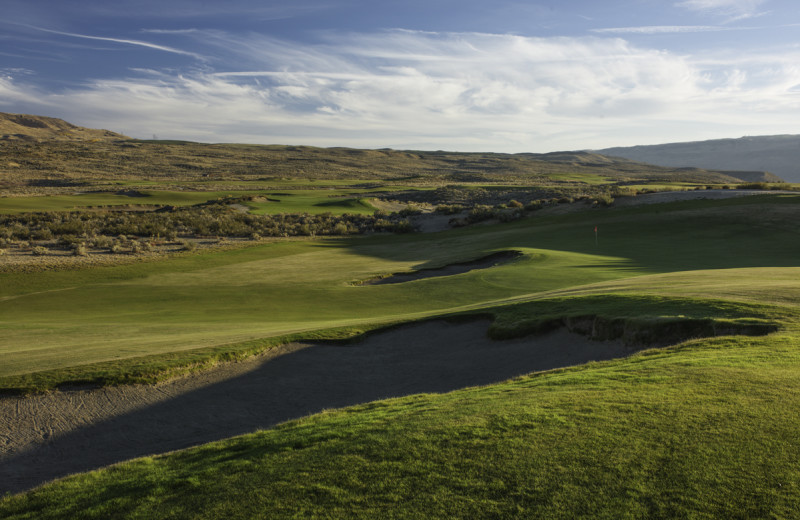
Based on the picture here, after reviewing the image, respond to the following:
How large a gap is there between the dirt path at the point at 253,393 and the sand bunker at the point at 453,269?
1213 centimetres

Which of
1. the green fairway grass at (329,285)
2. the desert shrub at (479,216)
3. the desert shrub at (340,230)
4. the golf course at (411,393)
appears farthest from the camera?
the desert shrub at (479,216)

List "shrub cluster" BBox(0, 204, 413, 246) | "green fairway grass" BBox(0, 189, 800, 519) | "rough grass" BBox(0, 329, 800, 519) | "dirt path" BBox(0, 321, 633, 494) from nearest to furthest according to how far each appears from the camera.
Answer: "rough grass" BBox(0, 329, 800, 519) < "green fairway grass" BBox(0, 189, 800, 519) < "dirt path" BBox(0, 321, 633, 494) < "shrub cluster" BBox(0, 204, 413, 246)

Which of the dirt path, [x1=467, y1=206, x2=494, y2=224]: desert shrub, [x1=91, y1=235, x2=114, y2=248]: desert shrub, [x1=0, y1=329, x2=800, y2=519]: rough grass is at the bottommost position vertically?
the dirt path

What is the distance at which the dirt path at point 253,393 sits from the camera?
10.1 m

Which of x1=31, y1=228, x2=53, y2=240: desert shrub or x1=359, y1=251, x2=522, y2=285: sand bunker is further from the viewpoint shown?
x1=31, y1=228, x2=53, y2=240: desert shrub

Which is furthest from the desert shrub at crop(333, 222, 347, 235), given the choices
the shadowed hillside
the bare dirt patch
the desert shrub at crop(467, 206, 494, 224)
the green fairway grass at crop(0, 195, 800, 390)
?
the shadowed hillside

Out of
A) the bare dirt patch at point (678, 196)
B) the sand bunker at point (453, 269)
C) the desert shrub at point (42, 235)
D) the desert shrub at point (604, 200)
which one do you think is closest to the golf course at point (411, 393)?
the sand bunker at point (453, 269)

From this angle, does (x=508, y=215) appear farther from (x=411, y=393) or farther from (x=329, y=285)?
(x=411, y=393)

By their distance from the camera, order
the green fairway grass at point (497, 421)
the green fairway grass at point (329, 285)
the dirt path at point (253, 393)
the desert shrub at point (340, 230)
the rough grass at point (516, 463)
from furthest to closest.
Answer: the desert shrub at point (340, 230)
the green fairway grass at point (329, 285)
the dirt path at point (253, 393)
the green fairway grass at point (497, 421)
the rough grass at point (516, 463)

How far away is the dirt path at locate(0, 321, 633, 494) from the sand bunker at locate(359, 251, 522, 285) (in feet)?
39.8

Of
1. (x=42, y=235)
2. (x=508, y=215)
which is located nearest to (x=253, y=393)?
(x=42, y=235)

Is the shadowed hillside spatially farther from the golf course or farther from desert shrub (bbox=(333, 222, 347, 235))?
the golf course

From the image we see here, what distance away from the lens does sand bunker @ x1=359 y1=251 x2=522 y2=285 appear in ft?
94.8

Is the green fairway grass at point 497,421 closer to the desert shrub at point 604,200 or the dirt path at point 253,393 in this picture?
the dirt path at point 253,393
